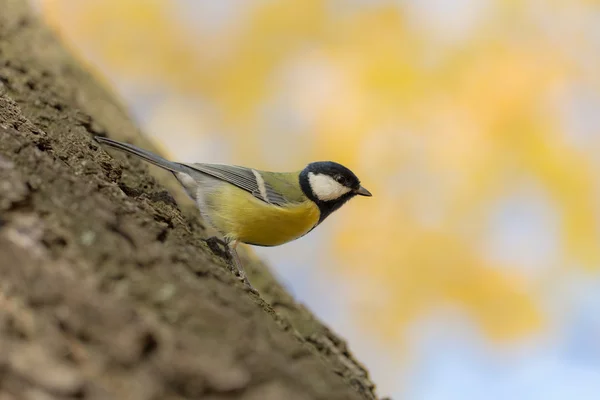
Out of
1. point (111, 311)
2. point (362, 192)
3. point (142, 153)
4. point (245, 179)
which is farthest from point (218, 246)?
point (111, 311)

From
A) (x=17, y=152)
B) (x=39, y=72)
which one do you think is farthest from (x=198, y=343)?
(x=39, y=72)

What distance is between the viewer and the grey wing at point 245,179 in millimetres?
2609

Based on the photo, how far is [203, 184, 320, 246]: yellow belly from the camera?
8.40 feet

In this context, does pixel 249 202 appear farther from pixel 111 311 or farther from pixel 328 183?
pixel 111 311

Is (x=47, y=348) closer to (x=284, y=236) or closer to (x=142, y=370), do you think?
(x=142, y=370)

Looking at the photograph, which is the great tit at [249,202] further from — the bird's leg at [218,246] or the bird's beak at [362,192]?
the bird's beak at [362,192]

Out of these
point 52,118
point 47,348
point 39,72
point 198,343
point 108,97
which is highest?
point 108,97

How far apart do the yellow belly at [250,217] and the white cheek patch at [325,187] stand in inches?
6.8

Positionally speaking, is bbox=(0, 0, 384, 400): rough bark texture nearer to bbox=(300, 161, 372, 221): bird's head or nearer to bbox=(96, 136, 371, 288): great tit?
bbox=(96, 136, 371, 288): great tit

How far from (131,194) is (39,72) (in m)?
1.43

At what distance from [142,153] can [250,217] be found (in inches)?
21.6

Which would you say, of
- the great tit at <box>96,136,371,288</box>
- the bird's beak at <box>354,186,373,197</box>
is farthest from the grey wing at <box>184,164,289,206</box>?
the bird's beak at <box>354,186,373,197</box>

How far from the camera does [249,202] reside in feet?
8.43

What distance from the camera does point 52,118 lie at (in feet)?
7.09
